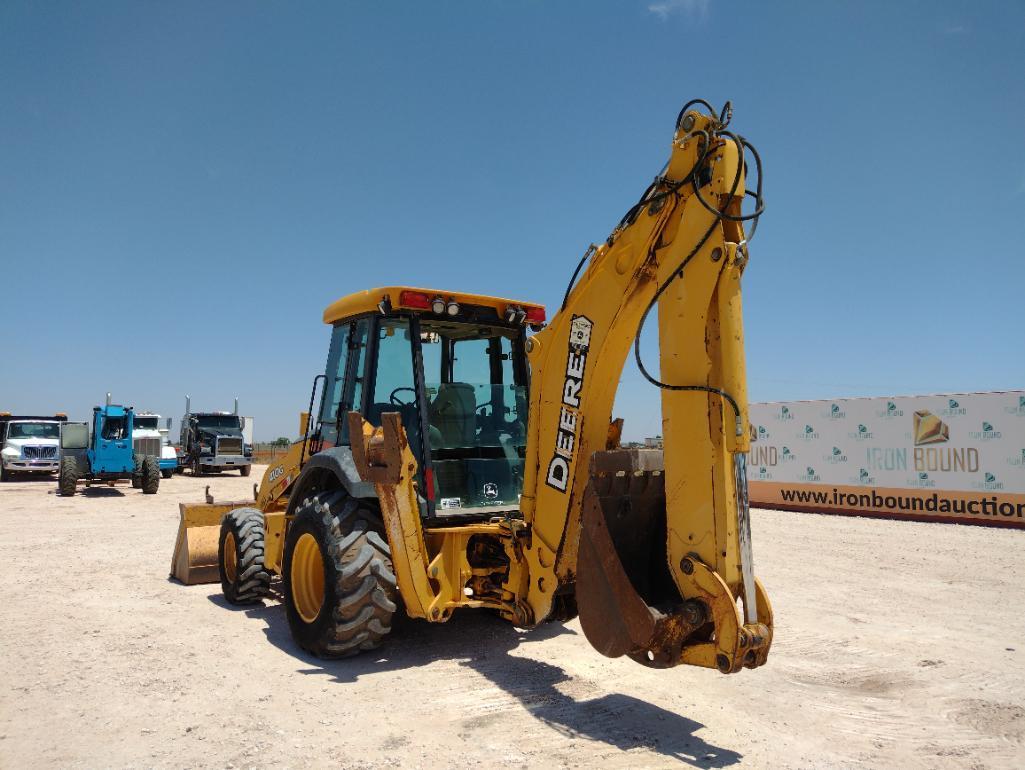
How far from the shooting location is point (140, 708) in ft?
14.1

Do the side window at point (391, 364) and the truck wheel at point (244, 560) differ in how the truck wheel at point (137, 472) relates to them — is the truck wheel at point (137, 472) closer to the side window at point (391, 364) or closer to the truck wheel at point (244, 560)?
the truck wheel at point (244, 560)

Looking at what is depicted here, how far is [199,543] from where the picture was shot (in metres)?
8.25

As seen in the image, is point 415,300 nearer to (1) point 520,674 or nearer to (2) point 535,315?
(2) point 535,315

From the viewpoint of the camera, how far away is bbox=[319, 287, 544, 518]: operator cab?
18.0 ft

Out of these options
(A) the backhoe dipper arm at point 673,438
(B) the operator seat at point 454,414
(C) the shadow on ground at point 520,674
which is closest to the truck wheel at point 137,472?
(C) the shadow on ground at point 520,674

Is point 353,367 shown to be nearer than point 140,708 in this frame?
No

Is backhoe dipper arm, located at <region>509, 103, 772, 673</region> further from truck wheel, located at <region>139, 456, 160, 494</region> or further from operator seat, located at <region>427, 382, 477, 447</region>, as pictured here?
truck wheel, located at <region>139, 456, 160, 494</region>

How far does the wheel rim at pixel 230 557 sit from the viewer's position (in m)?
7.23

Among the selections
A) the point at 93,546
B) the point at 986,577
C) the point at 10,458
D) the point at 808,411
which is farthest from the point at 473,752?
the point at 10,458

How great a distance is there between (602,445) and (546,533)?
0.65 meters

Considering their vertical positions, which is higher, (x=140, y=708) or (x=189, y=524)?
(x=189, y=524)

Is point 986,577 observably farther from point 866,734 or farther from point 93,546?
point 93,546

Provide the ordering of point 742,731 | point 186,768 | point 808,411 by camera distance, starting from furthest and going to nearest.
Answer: point 808,411
point 742,731
point 186,768

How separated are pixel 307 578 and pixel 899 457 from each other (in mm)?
13626
